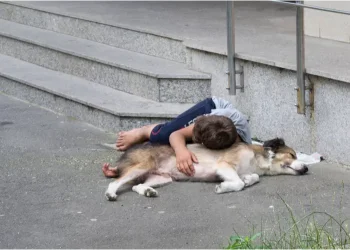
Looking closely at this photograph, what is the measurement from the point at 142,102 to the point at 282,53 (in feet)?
4.45

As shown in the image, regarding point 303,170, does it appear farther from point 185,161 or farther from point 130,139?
point 130,139

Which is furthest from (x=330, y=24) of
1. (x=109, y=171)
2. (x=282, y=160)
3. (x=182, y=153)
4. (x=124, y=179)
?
A: (x=124, y=179)

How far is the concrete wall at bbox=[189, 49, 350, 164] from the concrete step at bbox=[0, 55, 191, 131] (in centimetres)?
49

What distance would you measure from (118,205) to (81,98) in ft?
7.78

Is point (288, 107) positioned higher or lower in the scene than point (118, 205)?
higher

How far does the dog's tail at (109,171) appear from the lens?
6841 millimetres

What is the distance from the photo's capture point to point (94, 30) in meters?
9.63

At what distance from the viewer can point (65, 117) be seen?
8773 millimetres

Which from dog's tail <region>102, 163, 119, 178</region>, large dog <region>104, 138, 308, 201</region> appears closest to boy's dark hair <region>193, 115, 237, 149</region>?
large dog <region>104, 138, 308, 201</region>

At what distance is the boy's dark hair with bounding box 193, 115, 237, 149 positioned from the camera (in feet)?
21.6

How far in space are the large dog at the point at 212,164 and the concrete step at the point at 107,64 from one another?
1.38 meters

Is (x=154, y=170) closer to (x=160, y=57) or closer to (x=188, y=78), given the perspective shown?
(x=188, y=78)

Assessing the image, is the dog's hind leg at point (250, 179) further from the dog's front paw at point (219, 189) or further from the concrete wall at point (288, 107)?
the concrete wall at point (288, 107)

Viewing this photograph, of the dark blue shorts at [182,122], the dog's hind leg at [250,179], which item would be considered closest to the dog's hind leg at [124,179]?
the dark blue shorts at [182,122]
